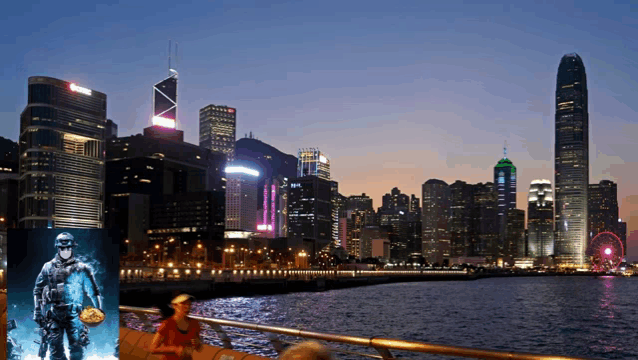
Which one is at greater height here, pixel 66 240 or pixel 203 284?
pixel 66 240

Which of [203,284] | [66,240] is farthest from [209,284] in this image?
[66,240]

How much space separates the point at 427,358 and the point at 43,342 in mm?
33625

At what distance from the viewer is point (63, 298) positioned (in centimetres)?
877

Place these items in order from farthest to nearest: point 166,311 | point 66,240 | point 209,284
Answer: point 209,284 < point 166,311 < point 66,240

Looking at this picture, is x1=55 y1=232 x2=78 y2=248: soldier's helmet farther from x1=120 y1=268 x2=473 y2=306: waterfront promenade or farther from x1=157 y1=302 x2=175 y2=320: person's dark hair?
x1=120 y1=268 x2=473 y2=306: waterfront promenade

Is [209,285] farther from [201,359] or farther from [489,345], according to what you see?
[201,359]

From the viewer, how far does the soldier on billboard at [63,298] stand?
8.62 metres

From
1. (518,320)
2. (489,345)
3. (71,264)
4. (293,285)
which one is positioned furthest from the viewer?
(293,285)

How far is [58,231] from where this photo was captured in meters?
8.65

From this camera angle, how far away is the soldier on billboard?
8.62m

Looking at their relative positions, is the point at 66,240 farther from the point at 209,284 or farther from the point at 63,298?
the point at 209,284

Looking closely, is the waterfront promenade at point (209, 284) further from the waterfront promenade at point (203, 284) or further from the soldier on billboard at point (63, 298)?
the soldier on billboard at point (63, 298)

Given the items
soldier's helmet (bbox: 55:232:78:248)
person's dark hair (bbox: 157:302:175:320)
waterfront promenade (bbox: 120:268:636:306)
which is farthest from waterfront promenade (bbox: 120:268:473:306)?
soldier's helmet (bbox: 55:232:78:248)

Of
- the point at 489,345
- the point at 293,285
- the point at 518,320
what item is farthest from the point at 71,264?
the point at 293,285
